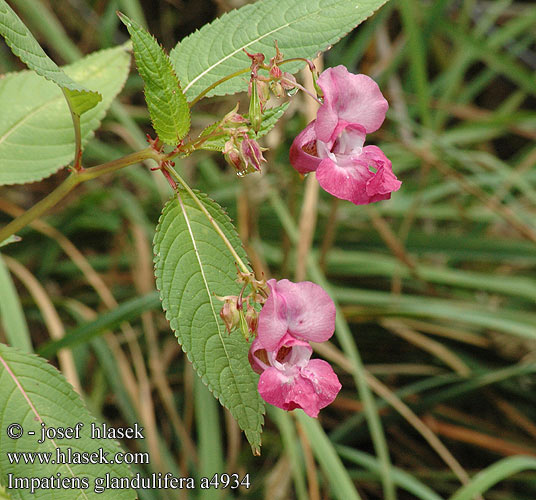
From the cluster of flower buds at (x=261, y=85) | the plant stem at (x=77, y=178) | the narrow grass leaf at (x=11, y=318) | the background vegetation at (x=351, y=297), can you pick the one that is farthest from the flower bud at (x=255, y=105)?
the narrow grass leaf at (x=11, y=318)

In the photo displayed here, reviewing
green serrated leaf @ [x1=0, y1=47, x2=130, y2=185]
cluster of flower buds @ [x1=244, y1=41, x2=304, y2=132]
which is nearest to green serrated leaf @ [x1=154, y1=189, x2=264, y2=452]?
cluster of flower buds @ [x1=244, y1=41, x2=304, y2=132]

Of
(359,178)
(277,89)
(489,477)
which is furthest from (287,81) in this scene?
(489,477)

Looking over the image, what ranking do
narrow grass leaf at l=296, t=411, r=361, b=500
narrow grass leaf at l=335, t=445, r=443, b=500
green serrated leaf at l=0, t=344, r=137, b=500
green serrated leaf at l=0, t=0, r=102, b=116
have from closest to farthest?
green serrated leaf at l=0, t=0, r=102, b=116
green serrated leaf at l=0, t=344, r=137, b=500
narrow grass leaf at l=296, t=411, r=361, b=500
narrow grass leaf at l=335, t=445, r=443, b=500

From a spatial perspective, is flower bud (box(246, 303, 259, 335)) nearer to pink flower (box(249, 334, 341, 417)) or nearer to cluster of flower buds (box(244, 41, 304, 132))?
pink flower (box(249, 334, 341, 417))

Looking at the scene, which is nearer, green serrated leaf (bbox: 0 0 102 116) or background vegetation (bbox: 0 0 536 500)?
green serrated leaf (bbox: 0 0 102 116)

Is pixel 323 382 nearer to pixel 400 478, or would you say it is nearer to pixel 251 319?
pixel 251 319
